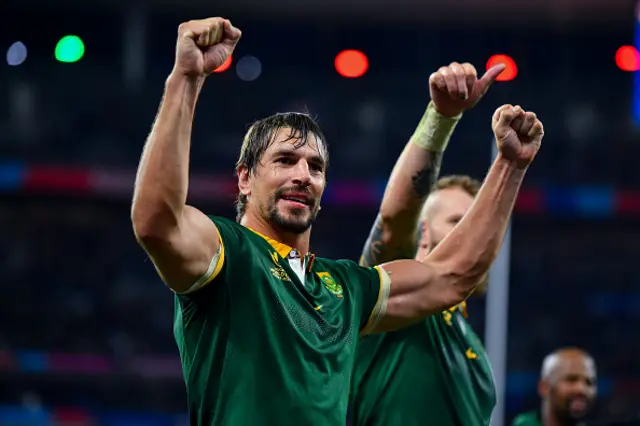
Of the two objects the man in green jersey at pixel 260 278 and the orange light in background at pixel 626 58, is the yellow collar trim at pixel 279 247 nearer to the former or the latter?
the man in green jersey at pixel 260 278

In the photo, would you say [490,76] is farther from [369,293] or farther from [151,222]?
[151,222]

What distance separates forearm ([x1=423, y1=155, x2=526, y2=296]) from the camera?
3.13 meters

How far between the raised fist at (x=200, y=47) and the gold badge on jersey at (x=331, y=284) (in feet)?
2.39

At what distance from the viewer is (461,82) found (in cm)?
319

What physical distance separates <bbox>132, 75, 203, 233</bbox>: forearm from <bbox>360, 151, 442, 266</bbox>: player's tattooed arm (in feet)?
4.29

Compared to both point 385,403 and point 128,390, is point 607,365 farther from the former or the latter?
point 385,403

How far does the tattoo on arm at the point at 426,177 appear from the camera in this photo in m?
3.54

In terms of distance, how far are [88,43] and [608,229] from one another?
9.80 m

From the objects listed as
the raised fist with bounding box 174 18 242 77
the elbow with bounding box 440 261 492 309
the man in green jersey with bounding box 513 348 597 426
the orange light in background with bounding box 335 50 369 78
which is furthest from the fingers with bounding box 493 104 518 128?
the orange light in background with bounding box 335 50 369 78

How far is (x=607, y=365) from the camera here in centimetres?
1552

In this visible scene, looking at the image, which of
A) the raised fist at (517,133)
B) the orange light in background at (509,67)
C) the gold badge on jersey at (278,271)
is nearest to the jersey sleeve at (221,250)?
the gold badge on jersey at (278,271)

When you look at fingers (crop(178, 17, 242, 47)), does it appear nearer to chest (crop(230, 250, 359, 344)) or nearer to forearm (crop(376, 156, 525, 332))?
chest (crop(230, 250, 359, 344))

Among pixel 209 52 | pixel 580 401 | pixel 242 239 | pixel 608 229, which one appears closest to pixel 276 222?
pixel 242 239

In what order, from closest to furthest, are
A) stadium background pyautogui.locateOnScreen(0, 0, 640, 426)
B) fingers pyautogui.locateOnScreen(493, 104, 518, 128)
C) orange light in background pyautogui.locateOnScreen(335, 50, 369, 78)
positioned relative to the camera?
fingers pyautogui.locateOnScreen(493, 104, 518, 128) → stadium background pyautogui.locateOnScreen(0, 0, 640, 426) → orange light in background pyautogui.locateOnScreen(335, 50, 369, 78)
